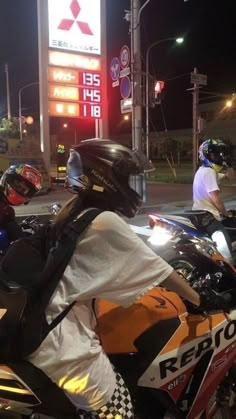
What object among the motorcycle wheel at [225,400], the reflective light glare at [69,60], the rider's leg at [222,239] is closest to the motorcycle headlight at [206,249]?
the motorcycle wheel at [225,400]

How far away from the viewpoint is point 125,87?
51.5ft

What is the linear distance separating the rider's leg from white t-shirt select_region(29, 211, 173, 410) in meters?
3.75

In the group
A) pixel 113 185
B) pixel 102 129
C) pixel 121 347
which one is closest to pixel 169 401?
pixel 121 347

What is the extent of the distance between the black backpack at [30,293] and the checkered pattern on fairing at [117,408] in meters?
0.38

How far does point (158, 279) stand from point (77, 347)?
410 millimetres

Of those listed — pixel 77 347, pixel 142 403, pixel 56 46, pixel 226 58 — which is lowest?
pixel 142 403

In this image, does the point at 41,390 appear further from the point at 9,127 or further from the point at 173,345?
the point at 9,127

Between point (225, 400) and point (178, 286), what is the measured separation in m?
0.92

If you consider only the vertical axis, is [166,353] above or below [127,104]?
below

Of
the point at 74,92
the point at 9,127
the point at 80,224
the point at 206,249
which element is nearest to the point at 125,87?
the point at 74,92

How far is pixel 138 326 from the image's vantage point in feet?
7.30

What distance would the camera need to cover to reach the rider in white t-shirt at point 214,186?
227 inches

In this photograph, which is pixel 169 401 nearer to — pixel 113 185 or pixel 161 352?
pixel 161 352

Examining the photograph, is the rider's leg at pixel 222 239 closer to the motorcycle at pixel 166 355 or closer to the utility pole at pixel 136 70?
the motorcycle at pixel 166 355
